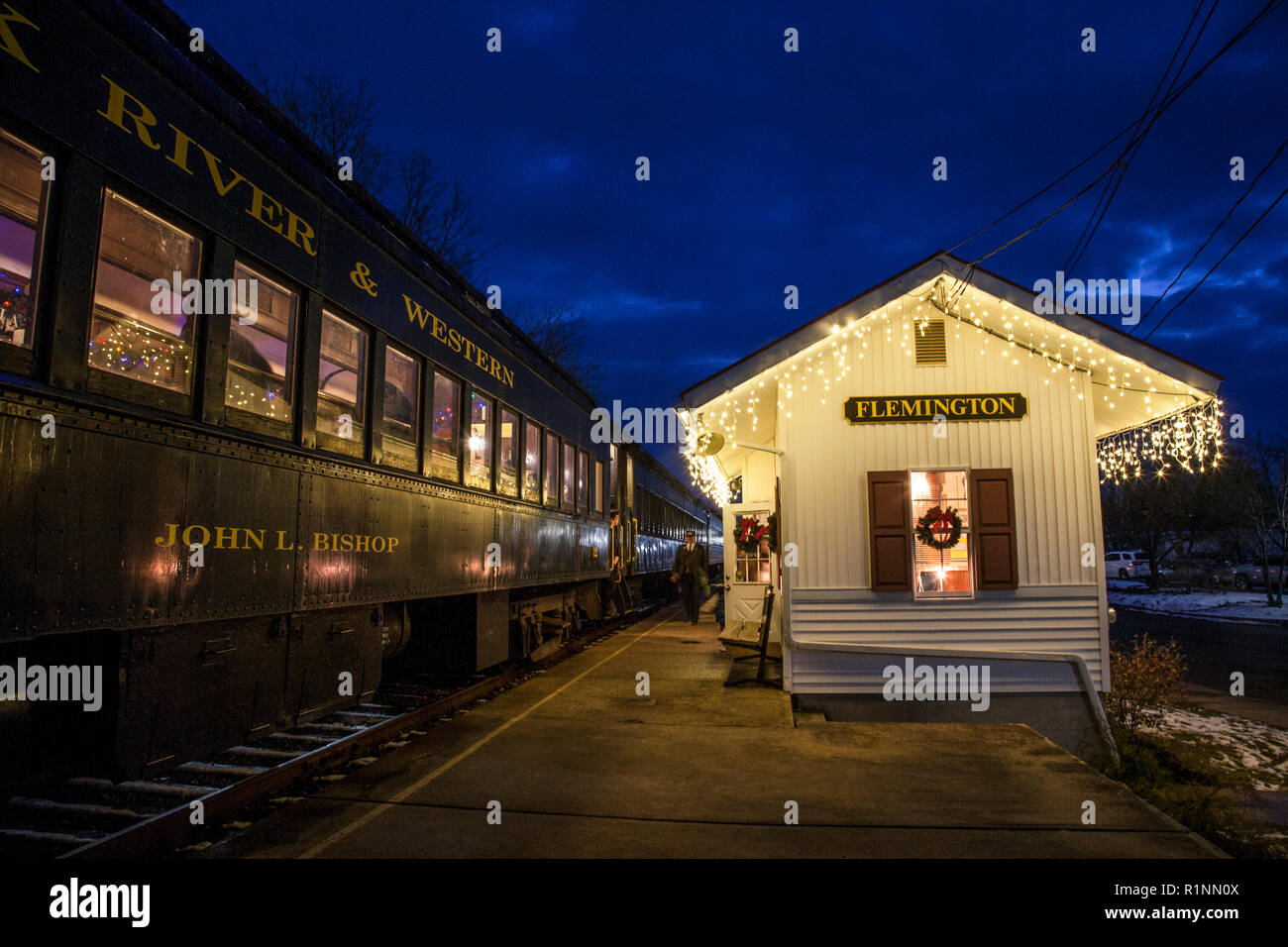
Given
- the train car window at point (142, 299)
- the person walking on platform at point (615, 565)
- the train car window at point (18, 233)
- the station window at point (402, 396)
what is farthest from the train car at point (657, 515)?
the train car window at point (18, 233)

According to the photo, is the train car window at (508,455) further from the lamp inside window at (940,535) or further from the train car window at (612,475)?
the train car window at (612,475)

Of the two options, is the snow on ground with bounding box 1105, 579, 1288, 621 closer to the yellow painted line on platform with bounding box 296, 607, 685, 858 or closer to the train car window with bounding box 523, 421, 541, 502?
the train car window with bounding box 523, 421, 541, 502

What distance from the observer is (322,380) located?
525cm

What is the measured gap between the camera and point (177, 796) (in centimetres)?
413

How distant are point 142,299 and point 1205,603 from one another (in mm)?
30687

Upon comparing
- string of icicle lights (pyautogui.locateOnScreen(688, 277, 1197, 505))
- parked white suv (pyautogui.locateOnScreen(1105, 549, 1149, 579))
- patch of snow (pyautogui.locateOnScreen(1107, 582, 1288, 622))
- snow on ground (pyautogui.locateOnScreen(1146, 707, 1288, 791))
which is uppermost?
string of icicle lights (pyautogui.locateOnScreen(688, 277, 1197, 505))

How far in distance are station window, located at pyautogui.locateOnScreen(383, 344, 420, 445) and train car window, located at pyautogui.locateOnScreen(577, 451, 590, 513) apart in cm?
523

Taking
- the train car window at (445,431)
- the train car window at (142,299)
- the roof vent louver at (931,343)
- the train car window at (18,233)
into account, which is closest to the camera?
the train car window at (18,233)

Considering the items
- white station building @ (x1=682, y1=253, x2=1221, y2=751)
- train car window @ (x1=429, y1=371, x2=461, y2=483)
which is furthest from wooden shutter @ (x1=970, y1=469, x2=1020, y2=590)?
train car window @ (x1=429, y1=371, x2=461, y2=483)

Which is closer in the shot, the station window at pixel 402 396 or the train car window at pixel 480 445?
the station window at pixel 402 396

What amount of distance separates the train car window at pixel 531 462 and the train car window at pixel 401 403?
8.40 ft

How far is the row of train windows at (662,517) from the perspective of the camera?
18.3 metres

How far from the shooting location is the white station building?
7.61 metres
